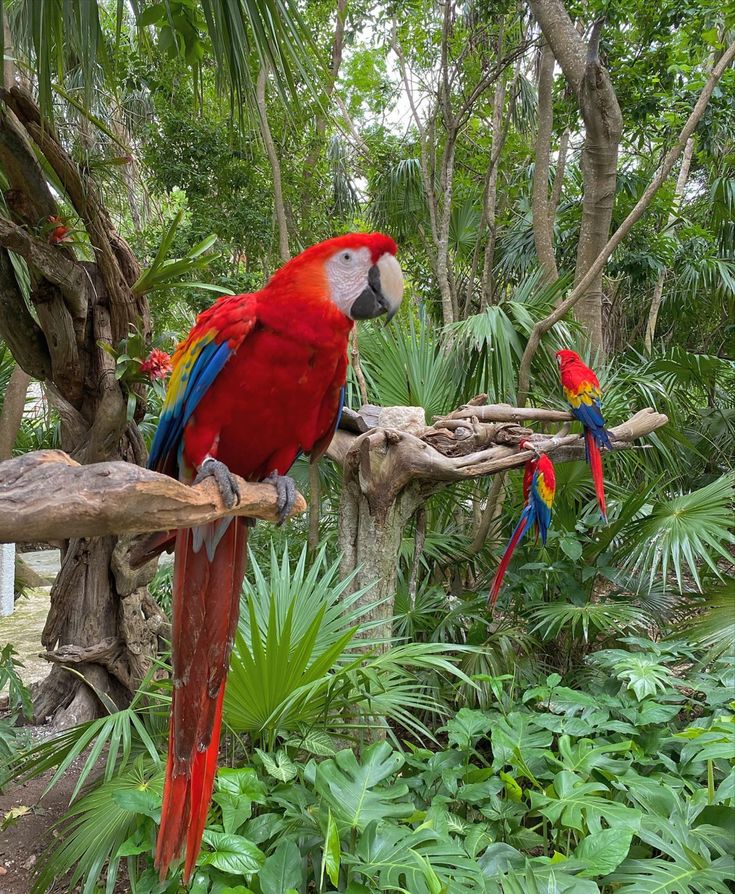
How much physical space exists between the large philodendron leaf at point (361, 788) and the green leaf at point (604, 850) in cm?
33

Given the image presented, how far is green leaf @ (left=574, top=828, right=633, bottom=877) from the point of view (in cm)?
115

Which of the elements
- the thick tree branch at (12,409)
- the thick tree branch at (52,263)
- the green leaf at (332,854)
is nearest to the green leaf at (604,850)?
the green leaf at (332,854)

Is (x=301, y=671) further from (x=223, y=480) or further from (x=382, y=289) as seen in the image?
(x=382, y=289)

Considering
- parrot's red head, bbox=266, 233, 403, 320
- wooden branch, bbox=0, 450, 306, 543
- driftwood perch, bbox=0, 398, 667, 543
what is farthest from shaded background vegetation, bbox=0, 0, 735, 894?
wooden branch, bbox=0, 450, 306, 543

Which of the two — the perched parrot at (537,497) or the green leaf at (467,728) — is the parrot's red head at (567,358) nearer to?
the perched parrot at (537,497)

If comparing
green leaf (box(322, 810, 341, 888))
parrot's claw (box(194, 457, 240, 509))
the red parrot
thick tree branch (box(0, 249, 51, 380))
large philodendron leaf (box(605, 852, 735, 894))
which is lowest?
large philodendron leaf (box(605, 852, 735, 894))

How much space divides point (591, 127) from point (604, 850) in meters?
3.05

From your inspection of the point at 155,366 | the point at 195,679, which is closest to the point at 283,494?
the point at 195,679

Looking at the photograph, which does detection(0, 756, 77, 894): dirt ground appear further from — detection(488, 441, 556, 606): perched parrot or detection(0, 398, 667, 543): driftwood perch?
detection(488, 441, 556, 606): perched parrot

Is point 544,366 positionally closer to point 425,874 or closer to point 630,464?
point 630,464

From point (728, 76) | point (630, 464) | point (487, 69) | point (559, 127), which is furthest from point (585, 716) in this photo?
point (487, 69)

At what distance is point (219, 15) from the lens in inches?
46.4

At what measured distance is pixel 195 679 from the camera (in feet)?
3.35

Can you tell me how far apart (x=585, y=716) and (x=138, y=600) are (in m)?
1.41
